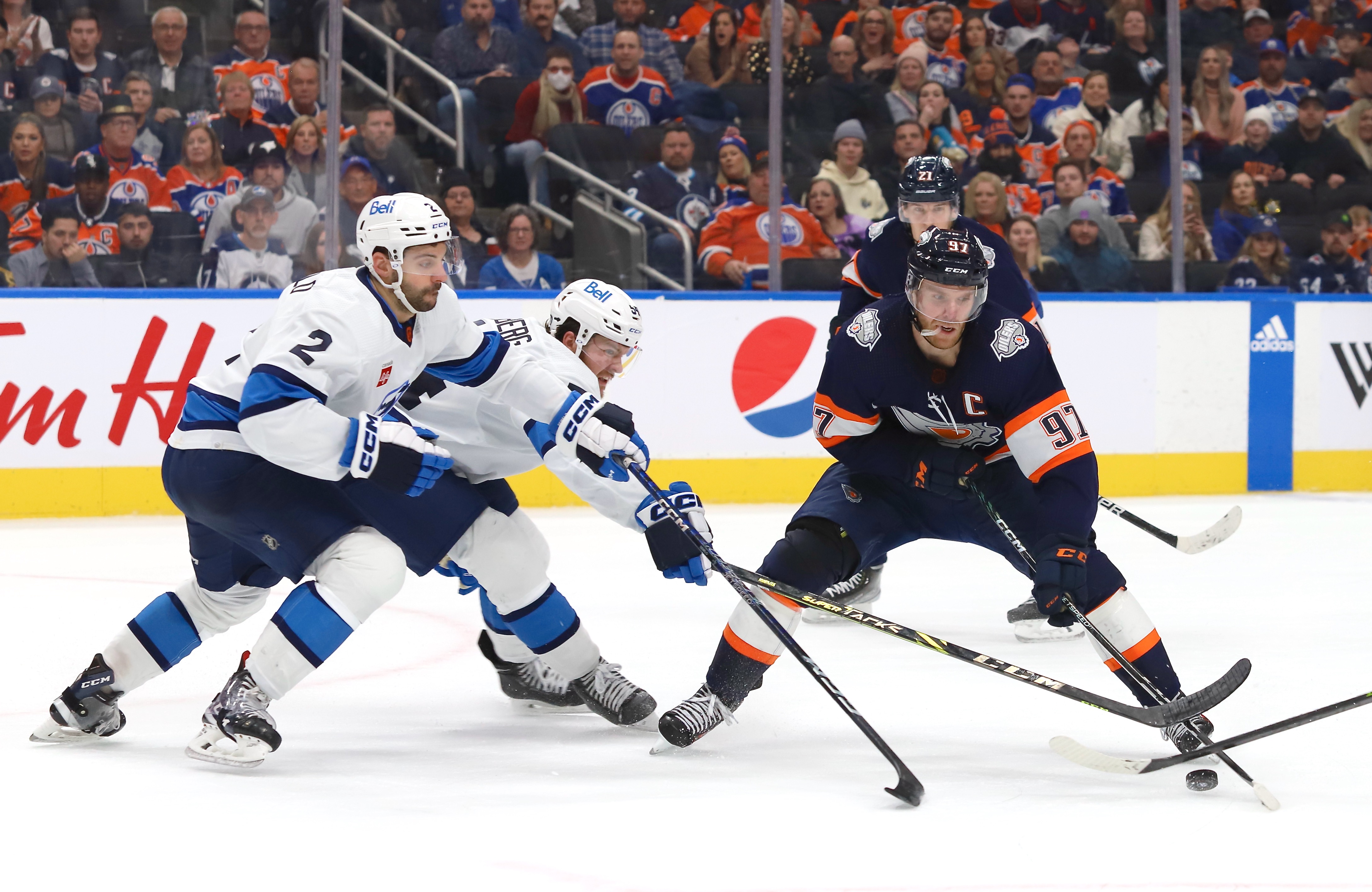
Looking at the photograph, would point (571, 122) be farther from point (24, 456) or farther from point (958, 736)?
point (958, 736)

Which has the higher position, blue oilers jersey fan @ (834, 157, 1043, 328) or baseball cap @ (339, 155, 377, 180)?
blue oilers jersey fan @ (834, 157, 1043, 328)

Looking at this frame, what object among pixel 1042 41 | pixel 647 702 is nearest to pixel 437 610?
pixel 647 702

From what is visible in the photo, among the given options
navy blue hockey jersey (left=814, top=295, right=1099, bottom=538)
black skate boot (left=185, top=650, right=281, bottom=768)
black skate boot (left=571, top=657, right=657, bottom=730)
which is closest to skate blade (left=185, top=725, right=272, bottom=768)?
black skate boot (left=185, top=650, right=281, bottom=768)

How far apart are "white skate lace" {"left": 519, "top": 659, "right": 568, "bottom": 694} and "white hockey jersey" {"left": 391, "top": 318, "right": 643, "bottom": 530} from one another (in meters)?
0.39

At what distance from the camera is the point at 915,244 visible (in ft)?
13.4

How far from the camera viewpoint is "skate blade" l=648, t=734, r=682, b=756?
9.61 feet

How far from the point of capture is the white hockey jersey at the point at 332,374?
2.65 m

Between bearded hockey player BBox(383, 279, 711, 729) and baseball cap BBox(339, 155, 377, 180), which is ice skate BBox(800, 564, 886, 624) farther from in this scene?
baseball cap BBox(339, 155, 377, 180)

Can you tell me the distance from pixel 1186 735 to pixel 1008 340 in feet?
2.62

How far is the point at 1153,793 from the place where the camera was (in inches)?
101

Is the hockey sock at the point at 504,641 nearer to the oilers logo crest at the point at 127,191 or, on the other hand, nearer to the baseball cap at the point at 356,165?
the baseball cap at the point at 356,165

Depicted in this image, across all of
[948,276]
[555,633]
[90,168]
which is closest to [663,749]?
[555,633]

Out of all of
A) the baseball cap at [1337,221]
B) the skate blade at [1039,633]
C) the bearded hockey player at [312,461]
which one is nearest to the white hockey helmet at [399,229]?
the bearded hockey player at [312,461]

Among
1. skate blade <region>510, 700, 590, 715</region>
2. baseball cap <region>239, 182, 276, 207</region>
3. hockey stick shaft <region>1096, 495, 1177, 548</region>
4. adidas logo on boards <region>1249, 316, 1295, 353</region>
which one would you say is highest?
baseball cap <region>239, 182, 276, 207</region>
